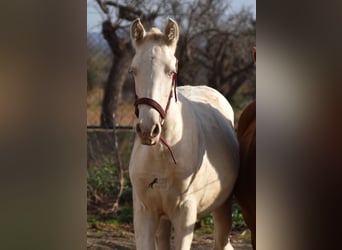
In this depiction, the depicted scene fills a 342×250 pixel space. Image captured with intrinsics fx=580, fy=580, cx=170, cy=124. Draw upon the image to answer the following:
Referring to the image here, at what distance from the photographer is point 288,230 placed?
4.08ft

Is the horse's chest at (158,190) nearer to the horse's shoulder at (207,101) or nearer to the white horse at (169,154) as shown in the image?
the white horse at (169,154)

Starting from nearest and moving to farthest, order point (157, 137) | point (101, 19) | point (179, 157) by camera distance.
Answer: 1. point (157, 137)
2. point (179, 157)
3. point (101, 19)

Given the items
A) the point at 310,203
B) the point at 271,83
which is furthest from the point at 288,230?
the point at 271,83

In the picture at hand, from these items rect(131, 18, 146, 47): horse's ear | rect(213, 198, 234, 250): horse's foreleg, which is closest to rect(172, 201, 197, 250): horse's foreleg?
rect(213, 198, 234, 250): horse's foreleg

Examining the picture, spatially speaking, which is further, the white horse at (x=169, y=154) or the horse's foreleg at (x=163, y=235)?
the horse's foreleg at (x=163, y=235)

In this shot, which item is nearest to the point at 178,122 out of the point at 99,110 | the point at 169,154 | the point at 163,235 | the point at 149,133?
the point at 169,154

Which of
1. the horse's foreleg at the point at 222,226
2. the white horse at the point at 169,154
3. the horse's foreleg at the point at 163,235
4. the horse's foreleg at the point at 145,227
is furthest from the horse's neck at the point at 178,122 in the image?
the horse's foreleg at the point at 222,226

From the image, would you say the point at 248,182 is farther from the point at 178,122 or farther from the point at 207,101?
the point at 178,122

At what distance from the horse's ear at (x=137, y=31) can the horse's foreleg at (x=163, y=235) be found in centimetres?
62

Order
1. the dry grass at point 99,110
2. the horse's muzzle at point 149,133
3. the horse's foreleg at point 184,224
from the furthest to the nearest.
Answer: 1. the dry grass at point 99,110
2. the horse's foreleg at point 184,224
3. the horse's muzzle at point 149,133

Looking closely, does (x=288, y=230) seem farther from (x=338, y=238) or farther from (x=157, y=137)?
(x=157, y=137)

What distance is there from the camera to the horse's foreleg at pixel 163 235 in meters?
1.88

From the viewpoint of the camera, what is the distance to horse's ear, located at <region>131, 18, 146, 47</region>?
1.58 m

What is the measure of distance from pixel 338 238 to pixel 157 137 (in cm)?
52
